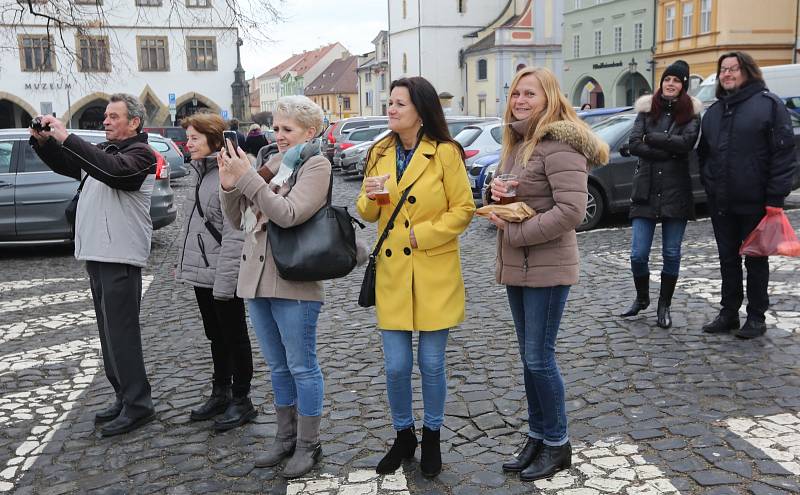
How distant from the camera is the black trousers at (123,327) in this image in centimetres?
475

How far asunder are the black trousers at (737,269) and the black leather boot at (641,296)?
26.9 inches

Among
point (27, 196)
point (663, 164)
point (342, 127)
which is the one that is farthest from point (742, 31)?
point (663, 164)

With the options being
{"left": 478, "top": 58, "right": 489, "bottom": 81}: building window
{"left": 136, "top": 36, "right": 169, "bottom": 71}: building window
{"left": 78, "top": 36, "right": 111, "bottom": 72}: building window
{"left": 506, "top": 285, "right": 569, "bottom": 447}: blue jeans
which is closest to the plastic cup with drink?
{"left": 506, "top": 285, "right": 569, "bottom": 447}: blue jeans

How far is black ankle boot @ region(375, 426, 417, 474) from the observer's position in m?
4.10

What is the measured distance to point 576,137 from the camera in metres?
3.73

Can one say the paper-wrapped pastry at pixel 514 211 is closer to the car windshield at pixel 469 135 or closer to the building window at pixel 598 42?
the car windshield at pixel 469 135

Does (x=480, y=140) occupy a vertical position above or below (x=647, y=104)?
below

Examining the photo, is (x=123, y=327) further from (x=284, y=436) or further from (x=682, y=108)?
(x=682, y=108)

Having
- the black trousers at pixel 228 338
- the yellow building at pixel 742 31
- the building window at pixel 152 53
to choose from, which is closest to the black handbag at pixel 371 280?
the black trousers at pixel 228 338

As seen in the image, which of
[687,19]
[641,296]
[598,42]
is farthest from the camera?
[598,42]

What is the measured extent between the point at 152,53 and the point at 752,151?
48.6 metres

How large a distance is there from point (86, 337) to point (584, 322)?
4.32 meters

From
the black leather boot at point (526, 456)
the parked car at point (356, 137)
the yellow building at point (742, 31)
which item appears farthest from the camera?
the yellow building at point (742, 31)

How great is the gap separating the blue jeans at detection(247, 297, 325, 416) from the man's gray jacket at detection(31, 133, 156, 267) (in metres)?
1.04
